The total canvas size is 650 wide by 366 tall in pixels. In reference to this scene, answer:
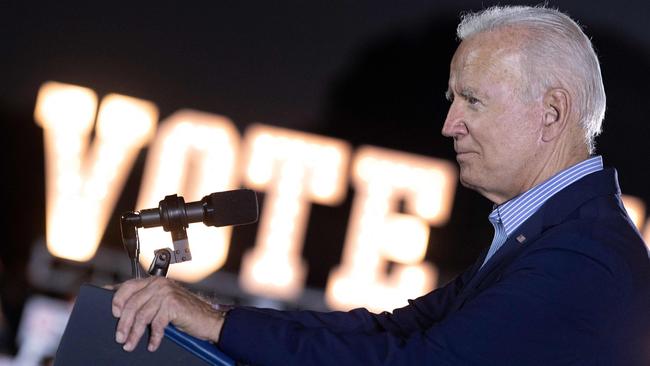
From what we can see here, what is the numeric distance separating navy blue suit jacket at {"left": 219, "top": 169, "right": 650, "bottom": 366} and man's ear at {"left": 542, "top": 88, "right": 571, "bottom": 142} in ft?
0.64

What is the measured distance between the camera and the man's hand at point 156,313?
136 cm

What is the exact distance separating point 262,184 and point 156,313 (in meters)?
3.28

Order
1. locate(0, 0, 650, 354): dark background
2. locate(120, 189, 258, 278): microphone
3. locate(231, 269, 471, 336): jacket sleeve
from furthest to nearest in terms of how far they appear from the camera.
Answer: locate(0, 0, 650, 354): dark background → locate(231, 269, 471, 336): jacket sleeve → locate(120, 189, 258, 278): microphone

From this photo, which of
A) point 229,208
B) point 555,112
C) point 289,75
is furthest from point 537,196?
point 289,75

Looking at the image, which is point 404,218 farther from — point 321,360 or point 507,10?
point 321,360

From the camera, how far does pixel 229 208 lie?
1.55 meters

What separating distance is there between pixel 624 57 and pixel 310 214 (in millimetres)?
1611

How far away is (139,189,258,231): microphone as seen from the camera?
150 centimetres

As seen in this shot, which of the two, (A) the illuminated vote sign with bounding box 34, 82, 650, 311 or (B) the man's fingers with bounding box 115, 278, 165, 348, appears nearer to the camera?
(B) the man's fingers with bounding box 115, 278, 165, 348

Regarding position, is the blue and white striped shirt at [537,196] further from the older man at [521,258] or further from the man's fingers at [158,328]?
the man's fingers at [158,328]

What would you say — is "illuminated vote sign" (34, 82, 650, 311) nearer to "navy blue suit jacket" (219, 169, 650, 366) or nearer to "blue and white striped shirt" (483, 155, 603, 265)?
"blue and white striped shirt" (483, 155, 603, 265)

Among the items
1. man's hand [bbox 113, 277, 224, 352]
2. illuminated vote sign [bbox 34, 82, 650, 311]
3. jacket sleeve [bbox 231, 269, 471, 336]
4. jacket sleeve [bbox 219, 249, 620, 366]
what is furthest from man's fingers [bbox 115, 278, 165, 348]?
illuminated vote sign [bbox 34, 82, 650, 311]

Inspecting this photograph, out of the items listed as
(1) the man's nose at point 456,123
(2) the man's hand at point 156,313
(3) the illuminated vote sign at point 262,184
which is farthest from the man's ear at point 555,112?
(3) the illuminated vote sign at point 262,184

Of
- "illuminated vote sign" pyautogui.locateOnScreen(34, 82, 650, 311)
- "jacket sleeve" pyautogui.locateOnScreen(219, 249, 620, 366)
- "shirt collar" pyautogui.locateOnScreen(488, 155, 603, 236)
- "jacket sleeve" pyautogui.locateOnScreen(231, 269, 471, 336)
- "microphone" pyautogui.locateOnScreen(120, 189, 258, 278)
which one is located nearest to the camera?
"jacket sleeve" pyautogui.locateOnScreen(219, 249, 620, 366)
